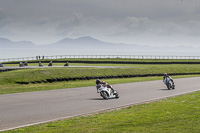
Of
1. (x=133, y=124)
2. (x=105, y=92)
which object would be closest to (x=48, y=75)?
(x=105, y=92)

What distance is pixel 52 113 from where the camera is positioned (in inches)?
573

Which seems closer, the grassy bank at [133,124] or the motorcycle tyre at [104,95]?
the grassy bank at [133,124]

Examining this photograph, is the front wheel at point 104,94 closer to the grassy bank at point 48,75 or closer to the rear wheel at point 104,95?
the rear wheel at point 104,95

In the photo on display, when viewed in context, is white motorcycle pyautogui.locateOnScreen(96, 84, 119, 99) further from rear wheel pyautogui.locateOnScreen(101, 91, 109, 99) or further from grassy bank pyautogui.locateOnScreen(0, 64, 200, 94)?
grassy bank pyautogui.locateOnScreen(0, 64, 200, 94)

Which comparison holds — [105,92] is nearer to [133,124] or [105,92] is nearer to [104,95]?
[104,95]

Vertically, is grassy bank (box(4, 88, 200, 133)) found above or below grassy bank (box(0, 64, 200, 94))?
below

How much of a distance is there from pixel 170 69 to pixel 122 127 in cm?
4762

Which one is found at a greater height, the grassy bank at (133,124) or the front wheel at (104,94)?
the front wheel at (104,94)

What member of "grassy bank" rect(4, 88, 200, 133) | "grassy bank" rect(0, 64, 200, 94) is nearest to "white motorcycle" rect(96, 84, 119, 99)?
"grassy bank" rect(4, 88, 200, 133)

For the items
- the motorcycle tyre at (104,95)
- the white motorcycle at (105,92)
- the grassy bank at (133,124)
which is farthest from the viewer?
the motorcycle tyre at (104,95)

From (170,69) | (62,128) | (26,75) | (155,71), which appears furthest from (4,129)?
(170,69)

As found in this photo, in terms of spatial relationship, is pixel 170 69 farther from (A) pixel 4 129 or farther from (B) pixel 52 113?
(A) pixel 4 129

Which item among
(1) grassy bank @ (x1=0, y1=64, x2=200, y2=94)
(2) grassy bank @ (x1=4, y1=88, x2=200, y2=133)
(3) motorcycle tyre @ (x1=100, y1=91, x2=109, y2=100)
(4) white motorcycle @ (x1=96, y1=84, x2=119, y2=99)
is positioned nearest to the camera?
(2) grassy bank @ (x1=4, y1=88, x2=200, y2=133)

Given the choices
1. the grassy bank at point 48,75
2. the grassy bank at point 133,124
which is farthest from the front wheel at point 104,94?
the grassy bank at point 48,75
